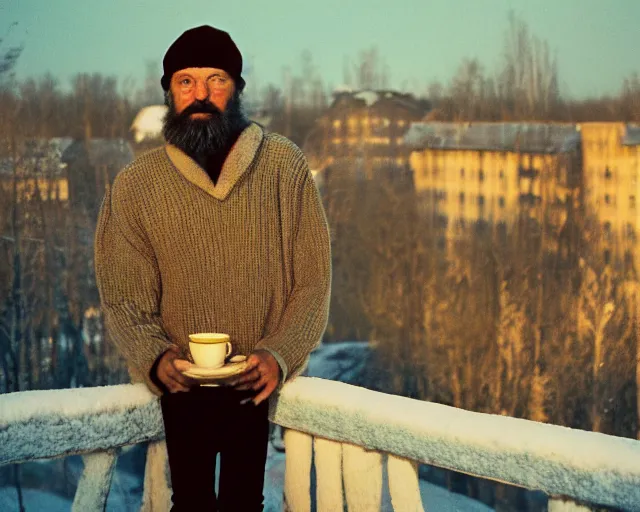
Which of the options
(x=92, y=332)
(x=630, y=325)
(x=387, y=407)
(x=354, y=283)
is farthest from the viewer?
(x=354, y=283)

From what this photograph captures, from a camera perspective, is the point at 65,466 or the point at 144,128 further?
the point at 144,128

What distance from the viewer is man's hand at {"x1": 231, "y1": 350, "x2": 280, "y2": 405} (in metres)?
1.59

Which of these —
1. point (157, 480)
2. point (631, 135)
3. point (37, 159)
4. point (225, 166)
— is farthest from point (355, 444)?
point (631, 135)

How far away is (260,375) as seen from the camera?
1.61m

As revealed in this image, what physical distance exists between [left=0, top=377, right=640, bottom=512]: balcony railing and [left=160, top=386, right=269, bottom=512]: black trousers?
0.10 metres

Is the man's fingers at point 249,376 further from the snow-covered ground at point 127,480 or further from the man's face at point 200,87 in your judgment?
the snow-covered ground at point 127,480

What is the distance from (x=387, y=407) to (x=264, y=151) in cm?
49

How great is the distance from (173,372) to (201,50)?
54 centimetres

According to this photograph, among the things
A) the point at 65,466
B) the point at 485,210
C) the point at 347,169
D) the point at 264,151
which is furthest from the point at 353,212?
the point at 264,151

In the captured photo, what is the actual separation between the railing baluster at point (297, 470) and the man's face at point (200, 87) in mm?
598

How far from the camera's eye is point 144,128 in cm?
2103

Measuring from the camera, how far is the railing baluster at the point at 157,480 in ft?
5.87

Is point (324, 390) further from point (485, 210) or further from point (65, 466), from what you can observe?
point (485, 210)

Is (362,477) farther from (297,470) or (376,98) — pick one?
(376,98)
